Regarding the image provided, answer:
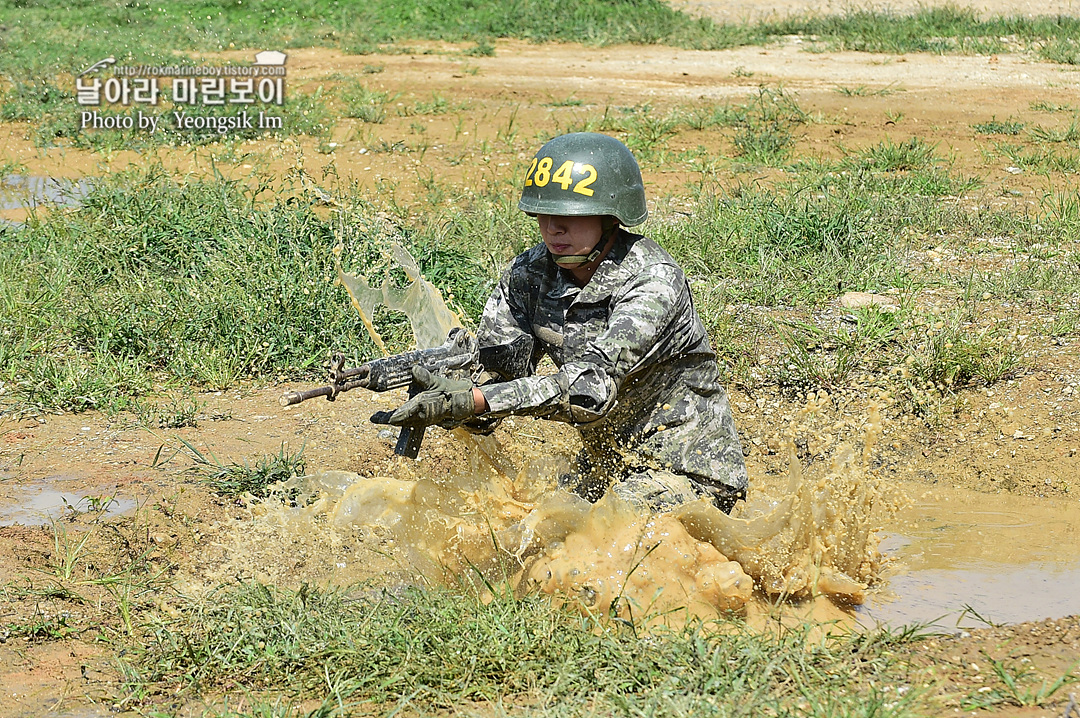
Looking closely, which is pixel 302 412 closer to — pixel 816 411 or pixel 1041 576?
pixel 816 411

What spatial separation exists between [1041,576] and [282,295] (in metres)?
3.47

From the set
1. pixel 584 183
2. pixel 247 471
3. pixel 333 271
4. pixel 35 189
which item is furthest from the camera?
pixel 35 189

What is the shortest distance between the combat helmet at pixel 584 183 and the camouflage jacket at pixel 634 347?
16cm

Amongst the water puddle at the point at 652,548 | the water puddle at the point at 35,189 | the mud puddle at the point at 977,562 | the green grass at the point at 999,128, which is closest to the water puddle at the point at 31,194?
the water puddle at the point at 35,189

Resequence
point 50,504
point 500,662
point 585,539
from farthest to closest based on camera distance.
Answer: point 50,504 < point 585,539 < point 500,662

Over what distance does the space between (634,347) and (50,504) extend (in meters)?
2.23

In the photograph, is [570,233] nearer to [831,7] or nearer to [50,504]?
[50,504]

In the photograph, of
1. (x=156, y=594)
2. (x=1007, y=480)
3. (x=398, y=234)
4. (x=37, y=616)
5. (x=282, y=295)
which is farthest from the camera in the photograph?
(x=398, y=234)

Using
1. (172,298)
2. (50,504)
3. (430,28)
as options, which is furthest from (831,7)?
(50,504)

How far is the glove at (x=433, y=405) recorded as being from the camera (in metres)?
3.05

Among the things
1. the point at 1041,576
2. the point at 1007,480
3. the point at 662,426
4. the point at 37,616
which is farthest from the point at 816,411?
the point at 37,616

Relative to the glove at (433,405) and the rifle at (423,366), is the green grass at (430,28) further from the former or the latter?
the glove at (433,405)

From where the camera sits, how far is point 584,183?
350cm

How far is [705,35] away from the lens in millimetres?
13141
